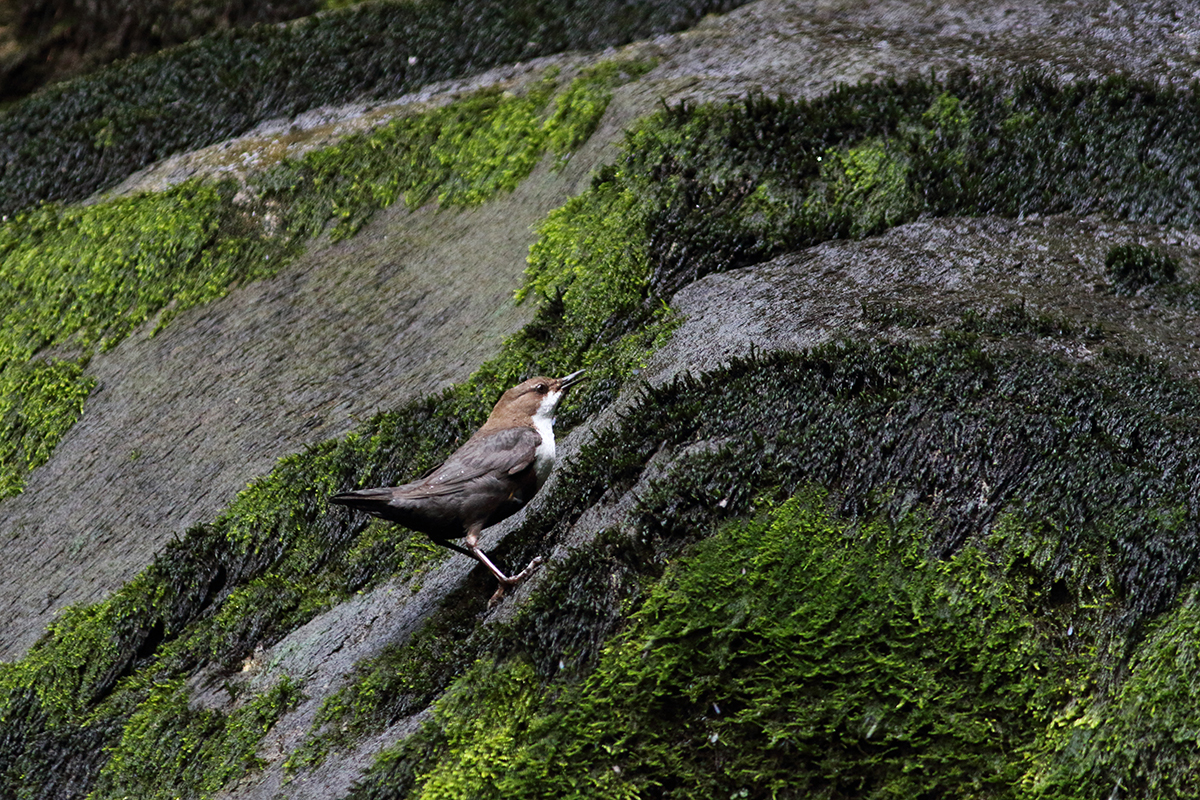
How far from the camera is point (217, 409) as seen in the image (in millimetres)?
5539

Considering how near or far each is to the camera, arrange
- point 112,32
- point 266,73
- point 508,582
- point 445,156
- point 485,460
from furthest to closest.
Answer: point 112,32
point 266,73
point 445,156
point 485,460
point 508,582

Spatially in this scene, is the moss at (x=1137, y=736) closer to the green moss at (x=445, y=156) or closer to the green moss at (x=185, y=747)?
the green moss at (x=185, y=747)

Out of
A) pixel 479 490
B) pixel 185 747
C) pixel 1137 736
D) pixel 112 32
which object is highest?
pixel 112 32

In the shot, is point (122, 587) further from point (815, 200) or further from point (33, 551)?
point (815, 200)

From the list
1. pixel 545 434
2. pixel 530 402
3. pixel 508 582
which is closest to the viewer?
pixel 508 582

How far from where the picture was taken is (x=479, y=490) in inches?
156

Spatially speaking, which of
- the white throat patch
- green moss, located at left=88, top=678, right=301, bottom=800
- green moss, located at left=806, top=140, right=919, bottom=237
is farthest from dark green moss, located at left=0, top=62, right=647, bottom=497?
green moss, located at left=88, top=678, right=301, bottom=800

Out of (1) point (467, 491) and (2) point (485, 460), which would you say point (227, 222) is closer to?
(2) point (485, 460)

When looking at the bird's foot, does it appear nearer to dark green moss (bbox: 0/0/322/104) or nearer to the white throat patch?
the white throat patch

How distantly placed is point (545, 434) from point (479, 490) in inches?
19.0

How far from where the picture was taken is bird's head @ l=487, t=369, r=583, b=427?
4391 mm

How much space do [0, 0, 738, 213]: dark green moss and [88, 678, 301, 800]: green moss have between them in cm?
426

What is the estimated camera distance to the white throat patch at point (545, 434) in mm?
4191

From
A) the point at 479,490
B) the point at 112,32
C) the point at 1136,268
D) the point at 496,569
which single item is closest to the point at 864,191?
the point at 1136,268
